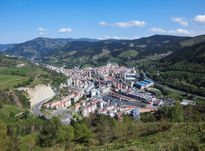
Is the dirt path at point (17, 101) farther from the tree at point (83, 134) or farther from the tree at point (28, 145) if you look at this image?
the tree at point (83, 134)

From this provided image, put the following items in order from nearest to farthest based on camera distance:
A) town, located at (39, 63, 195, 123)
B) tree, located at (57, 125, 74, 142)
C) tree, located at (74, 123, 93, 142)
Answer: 1. tree, located at (74, 123, 93, 142)
2. tree, located at (57, 125, 74, 142)
3. town, located at (39, 63, 195, 123)

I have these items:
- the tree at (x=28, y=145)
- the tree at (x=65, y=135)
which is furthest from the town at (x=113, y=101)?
the tree at (x=28, y=145)

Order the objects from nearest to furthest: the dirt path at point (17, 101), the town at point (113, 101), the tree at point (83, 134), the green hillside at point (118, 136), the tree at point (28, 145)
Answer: the green hillside at point (118, 136), the tree at point (28, 145), the tree at point (83, 134), the town at point (113, 101), the dirt path at point (17, 101)

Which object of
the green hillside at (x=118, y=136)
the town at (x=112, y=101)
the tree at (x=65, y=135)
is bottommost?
the town at (x=112, y=101)

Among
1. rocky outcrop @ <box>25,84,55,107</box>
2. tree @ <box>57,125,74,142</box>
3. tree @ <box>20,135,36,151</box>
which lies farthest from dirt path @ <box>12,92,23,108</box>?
tree @ <box>57,125,74,142</box>

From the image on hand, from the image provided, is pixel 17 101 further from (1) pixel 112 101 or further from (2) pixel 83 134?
(2) pixel 83 134

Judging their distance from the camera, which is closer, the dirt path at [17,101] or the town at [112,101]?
the town at [112,101]

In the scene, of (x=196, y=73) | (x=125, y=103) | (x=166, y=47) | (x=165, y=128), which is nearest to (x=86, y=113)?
(x=125, y=103)

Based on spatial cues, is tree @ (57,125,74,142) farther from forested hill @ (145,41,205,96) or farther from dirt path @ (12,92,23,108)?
forested hill @ (145,41,205,96)

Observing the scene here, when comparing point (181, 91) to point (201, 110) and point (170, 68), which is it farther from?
point (201, 110)
